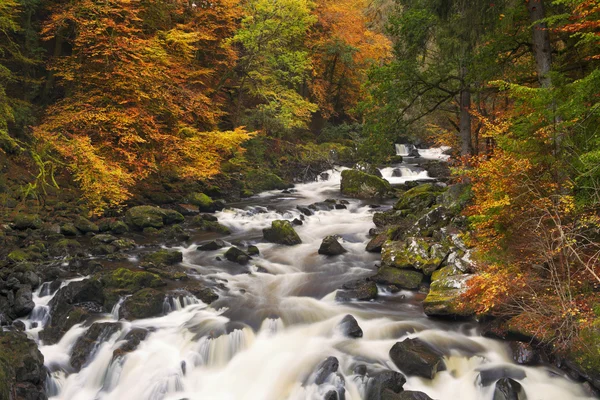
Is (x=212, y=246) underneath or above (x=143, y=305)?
above

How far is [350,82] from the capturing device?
100ft

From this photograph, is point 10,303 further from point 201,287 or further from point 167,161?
point 167,161

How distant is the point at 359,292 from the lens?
10.5 m

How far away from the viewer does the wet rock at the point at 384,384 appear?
271 inches

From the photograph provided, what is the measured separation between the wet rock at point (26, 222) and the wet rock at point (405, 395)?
1142 centimetres

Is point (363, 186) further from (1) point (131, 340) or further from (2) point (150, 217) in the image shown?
(1) point (131, 340)

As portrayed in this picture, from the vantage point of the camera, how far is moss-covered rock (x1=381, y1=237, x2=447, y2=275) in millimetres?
10742

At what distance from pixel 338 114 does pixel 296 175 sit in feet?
27.7

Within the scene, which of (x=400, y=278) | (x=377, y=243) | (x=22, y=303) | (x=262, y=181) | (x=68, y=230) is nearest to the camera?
(x=22, y=303)

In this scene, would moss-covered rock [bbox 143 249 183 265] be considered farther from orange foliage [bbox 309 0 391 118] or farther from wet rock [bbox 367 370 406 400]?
orange foliage [bbox 309 0 391 118]

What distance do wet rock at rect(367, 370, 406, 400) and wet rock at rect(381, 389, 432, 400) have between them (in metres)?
0.06

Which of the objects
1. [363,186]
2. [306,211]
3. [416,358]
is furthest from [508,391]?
[363,186]

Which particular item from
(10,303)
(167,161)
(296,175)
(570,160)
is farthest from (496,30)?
(296,175)

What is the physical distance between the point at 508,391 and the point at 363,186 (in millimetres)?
14931
